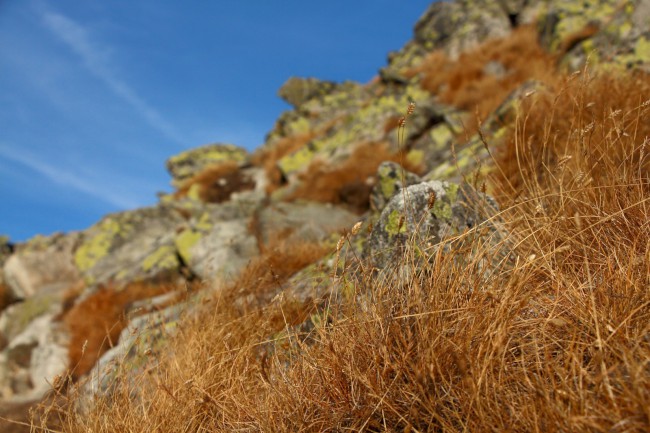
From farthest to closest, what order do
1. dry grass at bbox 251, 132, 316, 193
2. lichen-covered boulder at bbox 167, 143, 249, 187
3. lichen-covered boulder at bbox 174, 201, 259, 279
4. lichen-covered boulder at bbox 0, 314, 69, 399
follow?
lichen-covered boulder at bbox 167, 143, 249, 187
dry grass at bbox 251, 132, 316, 193
lichen-covered boulder at bbox 0, 314, 69, 399
lichen-covered boulder at bbox 174, 201, 259, 279

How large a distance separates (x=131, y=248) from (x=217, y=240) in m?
5.63

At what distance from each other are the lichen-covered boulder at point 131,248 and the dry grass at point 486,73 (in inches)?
315

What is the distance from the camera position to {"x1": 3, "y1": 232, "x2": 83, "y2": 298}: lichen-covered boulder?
39.1 ft

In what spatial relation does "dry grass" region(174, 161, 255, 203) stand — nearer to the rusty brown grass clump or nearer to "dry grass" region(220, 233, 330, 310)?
"dry grass" region(220, 233, 330, 310)

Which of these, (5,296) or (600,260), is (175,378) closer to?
(600,260)

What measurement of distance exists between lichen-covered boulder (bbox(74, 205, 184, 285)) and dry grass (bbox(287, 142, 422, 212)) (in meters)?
3.71

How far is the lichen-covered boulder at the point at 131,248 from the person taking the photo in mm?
8539

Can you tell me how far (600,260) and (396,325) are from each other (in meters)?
0.91

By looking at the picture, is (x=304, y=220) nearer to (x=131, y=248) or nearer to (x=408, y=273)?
(x=408, y=273)

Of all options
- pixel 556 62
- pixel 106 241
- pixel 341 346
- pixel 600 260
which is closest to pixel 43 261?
pixel 106 241

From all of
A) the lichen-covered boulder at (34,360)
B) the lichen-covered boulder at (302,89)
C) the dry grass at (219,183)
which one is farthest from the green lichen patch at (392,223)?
the lichen-covered boulder at (302,89)

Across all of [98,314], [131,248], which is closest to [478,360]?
[98,314]

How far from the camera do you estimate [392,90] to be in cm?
1276

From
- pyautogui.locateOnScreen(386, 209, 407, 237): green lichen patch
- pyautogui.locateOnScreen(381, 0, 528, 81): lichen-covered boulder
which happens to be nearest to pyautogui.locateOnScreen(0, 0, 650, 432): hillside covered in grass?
pyautogui.locateOnScreen(386, 209, 407, 237): green lichen patch
